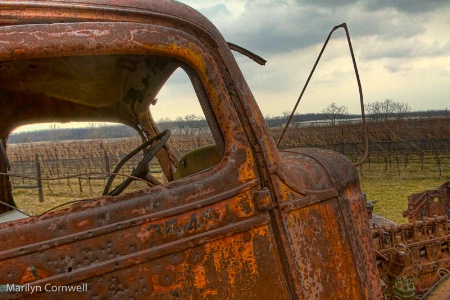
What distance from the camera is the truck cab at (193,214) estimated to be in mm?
1271

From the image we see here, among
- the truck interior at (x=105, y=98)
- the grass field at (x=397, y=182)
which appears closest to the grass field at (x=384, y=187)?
the grass field at (x=397, y=182)

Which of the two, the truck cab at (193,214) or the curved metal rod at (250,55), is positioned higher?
the curved metal rod at (250,55)

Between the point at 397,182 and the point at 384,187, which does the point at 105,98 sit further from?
the point at 397,182

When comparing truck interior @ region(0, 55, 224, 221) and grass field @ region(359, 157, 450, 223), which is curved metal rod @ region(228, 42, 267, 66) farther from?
grass field @ region(359, 157, 450, 223)

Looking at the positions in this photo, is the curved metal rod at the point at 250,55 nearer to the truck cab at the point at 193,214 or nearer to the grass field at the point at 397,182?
the truck cab at the point at 193,214

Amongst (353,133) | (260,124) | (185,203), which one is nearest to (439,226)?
(260,124)

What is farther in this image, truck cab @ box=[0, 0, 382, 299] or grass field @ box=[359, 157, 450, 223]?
grass field @ box=[359, 157, 450, 223]

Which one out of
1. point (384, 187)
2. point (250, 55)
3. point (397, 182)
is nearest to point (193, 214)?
point (250, 55)

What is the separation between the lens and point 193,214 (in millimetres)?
1438

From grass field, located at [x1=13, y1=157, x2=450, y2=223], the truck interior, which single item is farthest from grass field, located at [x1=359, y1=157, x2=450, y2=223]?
the truck interior

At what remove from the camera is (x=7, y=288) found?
1194mm

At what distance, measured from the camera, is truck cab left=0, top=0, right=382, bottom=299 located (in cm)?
127

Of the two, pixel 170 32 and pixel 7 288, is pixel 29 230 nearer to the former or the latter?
pixel 7 288

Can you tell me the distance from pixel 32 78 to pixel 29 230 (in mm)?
1271
